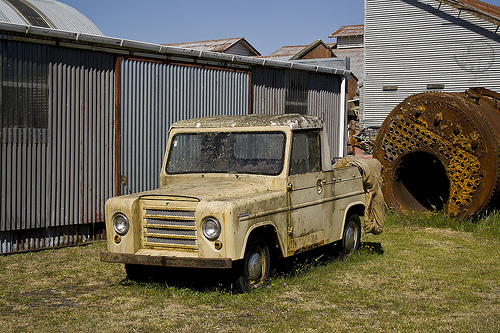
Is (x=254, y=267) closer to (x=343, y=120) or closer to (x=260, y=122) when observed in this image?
(x=260, y=122)

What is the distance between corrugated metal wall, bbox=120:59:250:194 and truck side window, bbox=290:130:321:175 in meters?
4.07

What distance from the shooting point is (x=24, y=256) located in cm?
→ 948

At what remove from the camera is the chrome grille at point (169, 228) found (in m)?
6.81

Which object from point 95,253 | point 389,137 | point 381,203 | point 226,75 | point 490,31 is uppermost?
point 490,31

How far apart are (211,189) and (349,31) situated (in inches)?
1974

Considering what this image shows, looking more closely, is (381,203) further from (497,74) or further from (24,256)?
(497,74)

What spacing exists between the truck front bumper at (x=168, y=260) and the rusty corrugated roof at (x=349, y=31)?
162ft

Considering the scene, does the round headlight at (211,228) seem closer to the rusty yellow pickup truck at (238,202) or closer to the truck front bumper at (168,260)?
the rusty yellow pickup truck at (238,202)

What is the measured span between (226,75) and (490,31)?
50.0 feet

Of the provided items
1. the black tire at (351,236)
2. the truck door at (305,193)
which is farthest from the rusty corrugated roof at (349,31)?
the truck door at (305,193)

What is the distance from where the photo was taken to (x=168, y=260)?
6711 millimetres

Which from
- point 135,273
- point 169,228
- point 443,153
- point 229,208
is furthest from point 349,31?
point 229,208

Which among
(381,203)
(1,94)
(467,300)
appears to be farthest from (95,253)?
(467,300)

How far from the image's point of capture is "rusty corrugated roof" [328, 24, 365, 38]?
2138 inches
